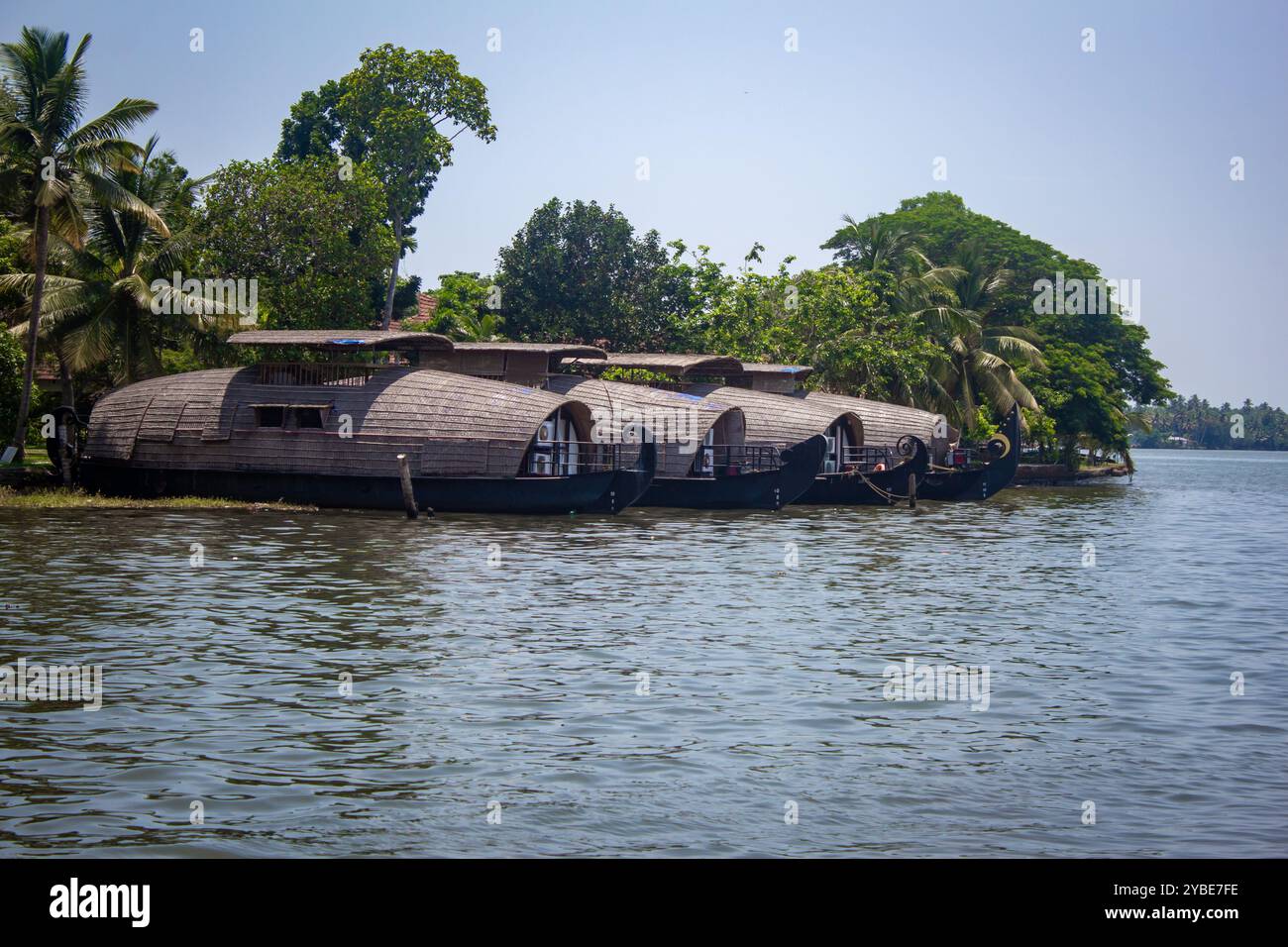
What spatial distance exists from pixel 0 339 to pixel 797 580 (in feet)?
69.3

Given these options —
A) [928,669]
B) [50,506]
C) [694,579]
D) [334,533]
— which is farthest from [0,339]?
[928,669]

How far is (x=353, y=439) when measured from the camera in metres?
33.0

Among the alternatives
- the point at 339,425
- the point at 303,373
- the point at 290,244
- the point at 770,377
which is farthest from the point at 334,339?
the point at 770,377

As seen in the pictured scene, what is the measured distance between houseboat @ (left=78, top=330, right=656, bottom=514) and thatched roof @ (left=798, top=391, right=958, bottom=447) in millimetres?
10550

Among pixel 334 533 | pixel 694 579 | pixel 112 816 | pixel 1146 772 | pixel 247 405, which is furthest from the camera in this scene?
pixel 247 405

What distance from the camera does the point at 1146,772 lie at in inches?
408

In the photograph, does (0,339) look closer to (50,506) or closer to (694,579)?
(50,506)

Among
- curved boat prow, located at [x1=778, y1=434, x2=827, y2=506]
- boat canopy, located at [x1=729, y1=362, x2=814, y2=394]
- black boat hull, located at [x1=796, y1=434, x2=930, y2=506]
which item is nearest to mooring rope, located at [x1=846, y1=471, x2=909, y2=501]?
black boat hull, located at [x1=796, y1=434, x2=930, y2=506]

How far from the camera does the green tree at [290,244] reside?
148 feet

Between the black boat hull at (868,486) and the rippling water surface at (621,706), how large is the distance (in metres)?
15.9

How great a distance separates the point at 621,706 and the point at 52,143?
1025 inches

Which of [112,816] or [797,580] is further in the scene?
[797,580]

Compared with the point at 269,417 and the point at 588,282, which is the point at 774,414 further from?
the point at 588,282
